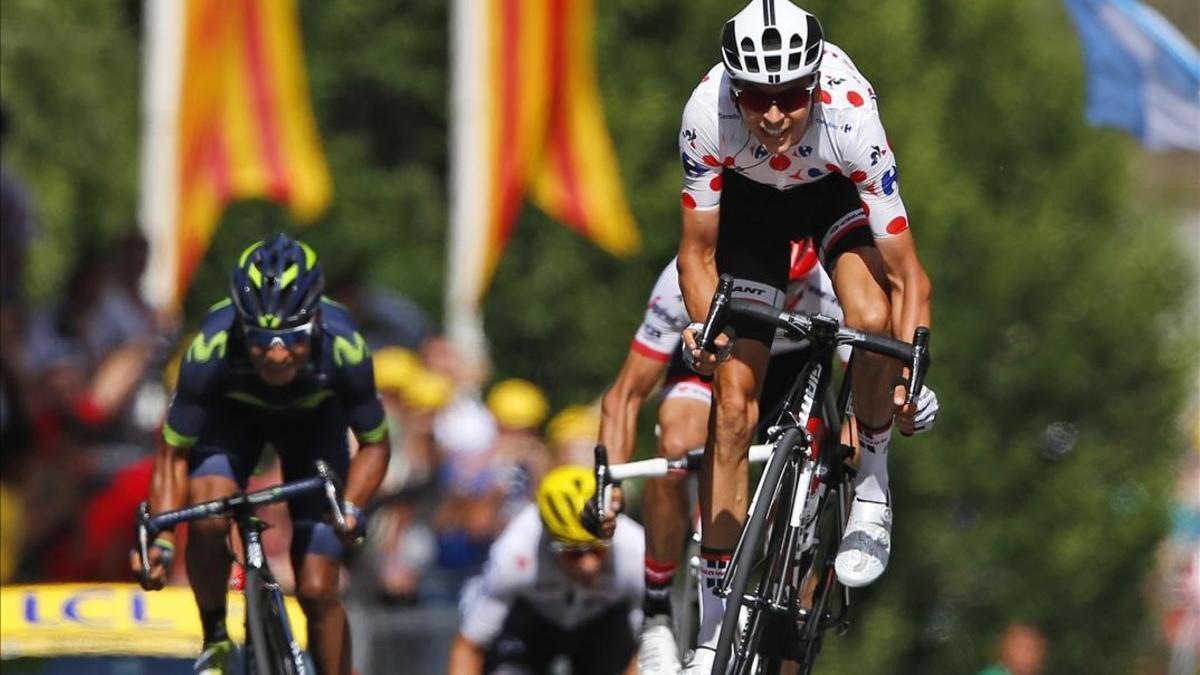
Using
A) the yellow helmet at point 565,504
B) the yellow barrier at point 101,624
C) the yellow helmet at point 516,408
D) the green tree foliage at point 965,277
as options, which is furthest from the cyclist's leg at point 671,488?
the green tree foliage at point 965,277

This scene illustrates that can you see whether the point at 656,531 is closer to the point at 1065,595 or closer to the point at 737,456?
the point at 737,456

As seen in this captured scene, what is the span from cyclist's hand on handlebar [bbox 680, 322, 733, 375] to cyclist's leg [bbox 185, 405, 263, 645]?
2695mm

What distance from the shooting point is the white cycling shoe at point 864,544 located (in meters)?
11.9

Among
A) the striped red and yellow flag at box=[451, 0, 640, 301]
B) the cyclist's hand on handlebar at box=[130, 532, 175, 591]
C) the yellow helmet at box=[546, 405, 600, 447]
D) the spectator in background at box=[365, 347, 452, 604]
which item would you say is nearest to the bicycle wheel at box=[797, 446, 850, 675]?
the cyclist's hand on handlebar at box=[130, 532, 175, 591]

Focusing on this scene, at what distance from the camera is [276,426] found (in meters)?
13.2

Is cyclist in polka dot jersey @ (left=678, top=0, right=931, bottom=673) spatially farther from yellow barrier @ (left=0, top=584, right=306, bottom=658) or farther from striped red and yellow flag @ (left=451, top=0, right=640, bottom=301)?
striped red and yellow flag @ (left=451, top=0, right=640, bottom=301)

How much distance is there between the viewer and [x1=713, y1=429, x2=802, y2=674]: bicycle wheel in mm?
11297

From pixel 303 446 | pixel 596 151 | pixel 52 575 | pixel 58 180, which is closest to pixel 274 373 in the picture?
pixel 303 446

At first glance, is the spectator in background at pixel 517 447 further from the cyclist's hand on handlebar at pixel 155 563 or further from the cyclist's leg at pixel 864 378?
the cyclist's leg at pixel 864 378

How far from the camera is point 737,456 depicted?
11.8 m

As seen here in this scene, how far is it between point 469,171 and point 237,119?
2.02 m

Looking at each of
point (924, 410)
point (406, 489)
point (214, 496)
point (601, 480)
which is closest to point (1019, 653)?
point (406, 489)

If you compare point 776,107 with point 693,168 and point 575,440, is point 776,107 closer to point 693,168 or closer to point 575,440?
point 693,168

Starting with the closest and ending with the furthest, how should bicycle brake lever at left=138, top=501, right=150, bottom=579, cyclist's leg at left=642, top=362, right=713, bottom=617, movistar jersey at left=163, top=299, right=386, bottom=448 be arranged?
bicycle brake lever at left=138, top=501, right=150, bottom=579 < movistar jersey at left=163, top=299, right=386, bottom=448 < cyclist's leg at left=642, top=362, right=713, bottom=617
